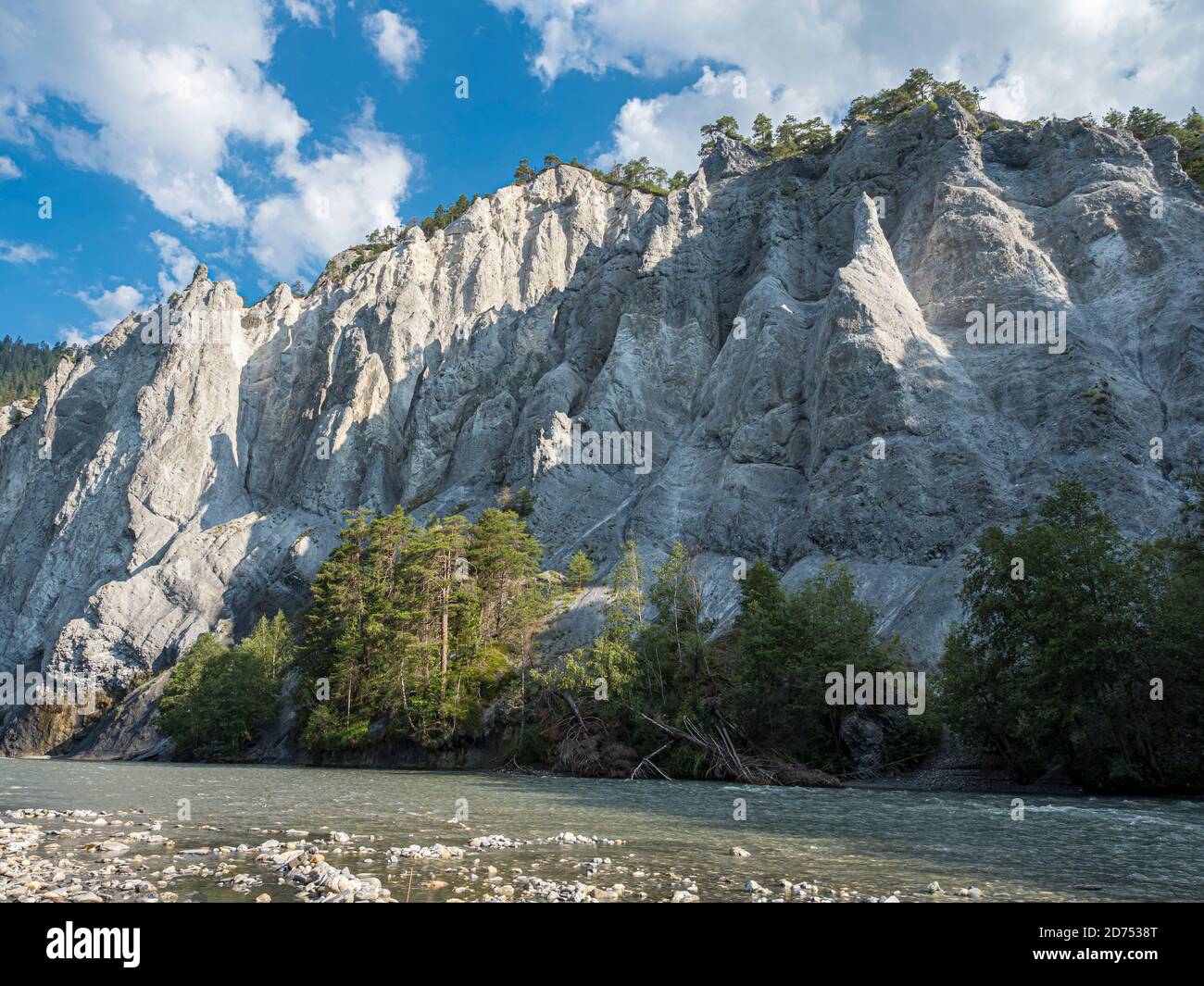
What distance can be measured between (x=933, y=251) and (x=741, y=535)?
109ft

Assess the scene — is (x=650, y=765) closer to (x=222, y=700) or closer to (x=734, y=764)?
(x=734, y=764)

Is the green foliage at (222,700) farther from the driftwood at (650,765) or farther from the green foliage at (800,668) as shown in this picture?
the green foliage at (800,668)

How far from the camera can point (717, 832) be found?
56.3 ft

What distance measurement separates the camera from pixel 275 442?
105 m

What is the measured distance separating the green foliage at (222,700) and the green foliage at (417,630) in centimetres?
818

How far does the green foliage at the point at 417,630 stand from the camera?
50000 mm

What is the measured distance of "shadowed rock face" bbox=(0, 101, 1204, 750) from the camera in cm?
5562

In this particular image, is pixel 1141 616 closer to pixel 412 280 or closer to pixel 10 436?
pixel 412 280

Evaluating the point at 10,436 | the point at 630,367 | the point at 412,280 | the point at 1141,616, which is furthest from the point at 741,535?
the point at 10,436

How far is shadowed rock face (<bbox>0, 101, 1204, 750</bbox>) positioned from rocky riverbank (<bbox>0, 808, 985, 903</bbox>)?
35.4m

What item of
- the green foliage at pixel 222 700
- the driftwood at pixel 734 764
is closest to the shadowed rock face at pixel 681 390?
the driftwood at pixel 734 764

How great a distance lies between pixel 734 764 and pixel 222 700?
4561cm

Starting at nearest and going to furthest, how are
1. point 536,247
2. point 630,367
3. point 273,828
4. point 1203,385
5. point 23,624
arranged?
point 273,828
point 1203,385
point 630,367
point 23,624
point 536,247

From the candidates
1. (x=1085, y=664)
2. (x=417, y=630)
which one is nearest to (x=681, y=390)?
(x=417, y=630)
